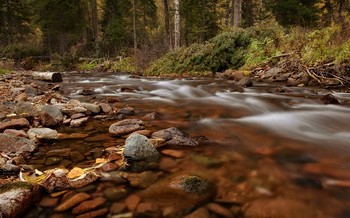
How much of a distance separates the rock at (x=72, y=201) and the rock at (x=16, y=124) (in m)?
2.30

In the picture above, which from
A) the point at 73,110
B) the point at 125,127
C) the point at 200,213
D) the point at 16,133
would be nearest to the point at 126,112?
the point at 73,110

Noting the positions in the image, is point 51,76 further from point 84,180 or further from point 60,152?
point 84,180

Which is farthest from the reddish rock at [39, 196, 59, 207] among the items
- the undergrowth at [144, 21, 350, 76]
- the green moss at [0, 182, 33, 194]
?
the undergrowth at [144, 21, 350, 76]

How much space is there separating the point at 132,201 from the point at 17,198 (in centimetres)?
90

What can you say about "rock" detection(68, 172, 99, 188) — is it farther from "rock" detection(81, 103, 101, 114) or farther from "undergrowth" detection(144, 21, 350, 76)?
"undergrowth" detection(144, 21, 350, 76)

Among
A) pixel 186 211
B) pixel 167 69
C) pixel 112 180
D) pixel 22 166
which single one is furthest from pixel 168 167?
pixel 167 69

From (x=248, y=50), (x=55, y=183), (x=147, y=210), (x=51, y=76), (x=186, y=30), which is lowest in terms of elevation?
(x=147, y=210)

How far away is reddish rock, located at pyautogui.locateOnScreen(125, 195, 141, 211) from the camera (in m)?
2.48

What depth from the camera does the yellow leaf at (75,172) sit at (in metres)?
2.98

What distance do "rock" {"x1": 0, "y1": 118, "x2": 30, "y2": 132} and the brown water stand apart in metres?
0.51

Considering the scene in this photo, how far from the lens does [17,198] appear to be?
7.64ft

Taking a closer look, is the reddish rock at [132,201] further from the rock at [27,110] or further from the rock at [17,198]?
the rock at [27,110]

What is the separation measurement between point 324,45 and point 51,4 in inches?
1082

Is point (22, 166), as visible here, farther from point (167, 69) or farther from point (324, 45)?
point (167, 69)
